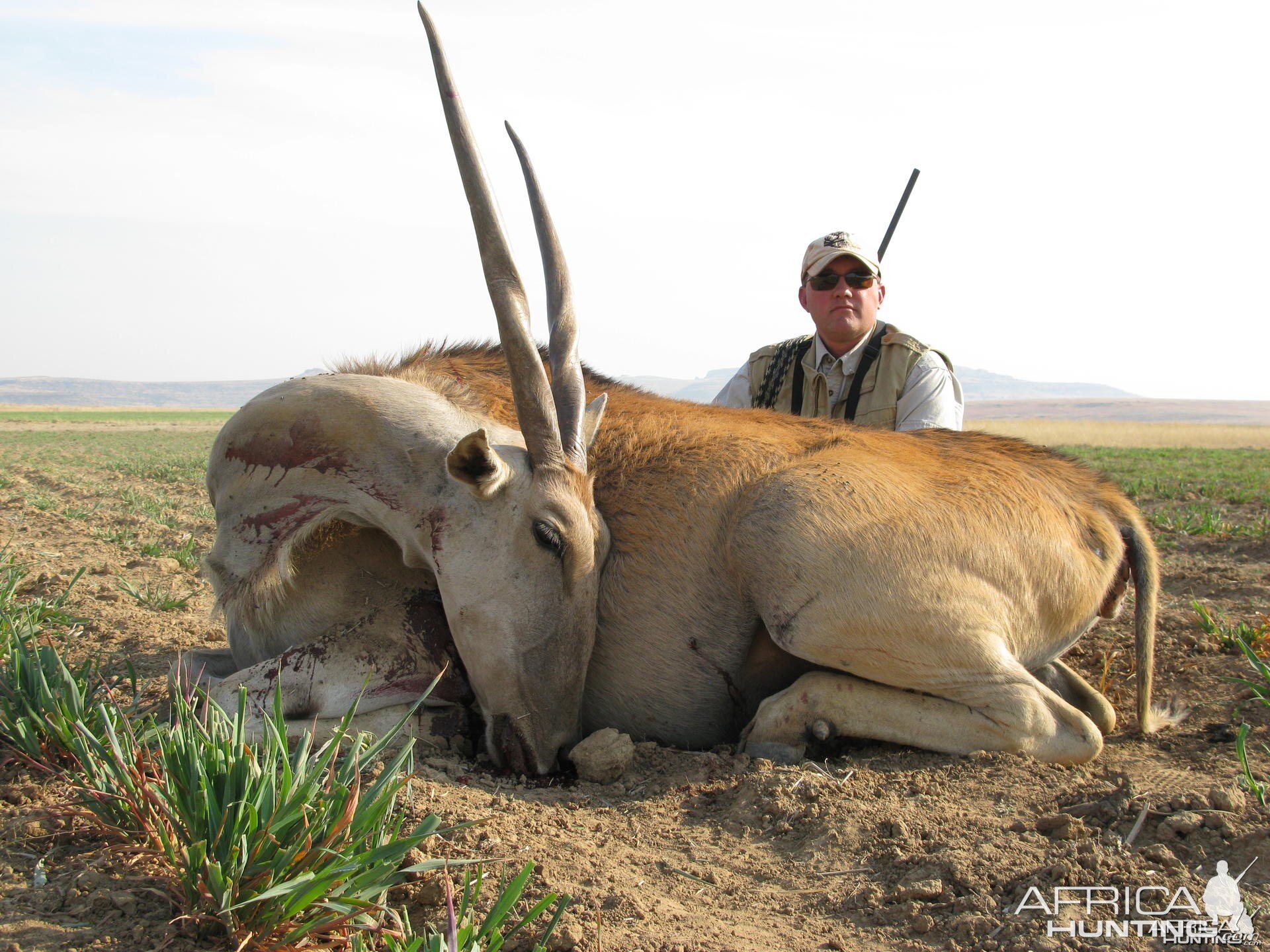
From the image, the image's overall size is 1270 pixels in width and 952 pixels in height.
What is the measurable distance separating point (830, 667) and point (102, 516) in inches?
294

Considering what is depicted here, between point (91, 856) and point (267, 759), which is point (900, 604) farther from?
point (91, 856)

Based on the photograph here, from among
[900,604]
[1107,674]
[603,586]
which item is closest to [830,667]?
[900,604]

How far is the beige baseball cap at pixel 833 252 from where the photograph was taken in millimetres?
6445

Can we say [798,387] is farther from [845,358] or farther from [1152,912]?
[1152,912]

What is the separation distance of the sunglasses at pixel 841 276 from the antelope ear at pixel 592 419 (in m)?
2.81

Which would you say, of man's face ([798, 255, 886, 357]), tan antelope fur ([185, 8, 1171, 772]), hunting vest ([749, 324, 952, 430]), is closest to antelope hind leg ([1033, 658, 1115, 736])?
tan antelope fur ([185, 8, 1171, 772])

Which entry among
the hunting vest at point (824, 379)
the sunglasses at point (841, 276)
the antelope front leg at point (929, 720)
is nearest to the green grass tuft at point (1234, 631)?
the antelope front leg at point (929, 720)

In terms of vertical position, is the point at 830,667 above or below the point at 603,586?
below

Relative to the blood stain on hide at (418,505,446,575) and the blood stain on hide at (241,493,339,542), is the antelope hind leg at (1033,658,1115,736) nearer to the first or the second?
the blood stain on hide at (418,505,446,575)

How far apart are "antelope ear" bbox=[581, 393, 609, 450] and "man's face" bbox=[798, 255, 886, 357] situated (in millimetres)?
2826

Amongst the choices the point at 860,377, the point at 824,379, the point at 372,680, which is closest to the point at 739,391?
the point at 824,379

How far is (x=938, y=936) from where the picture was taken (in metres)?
2.39

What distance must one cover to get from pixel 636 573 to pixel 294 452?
4.80 ft

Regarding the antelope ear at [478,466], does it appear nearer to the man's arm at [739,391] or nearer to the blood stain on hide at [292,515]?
the blood stain on hide at [292,515]
